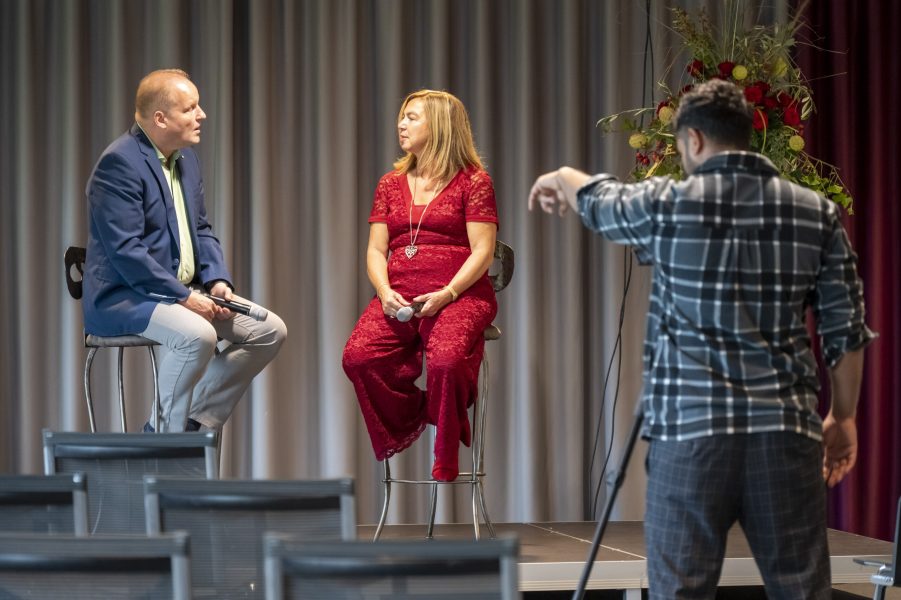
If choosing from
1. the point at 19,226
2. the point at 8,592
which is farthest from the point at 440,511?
the point at 8,592

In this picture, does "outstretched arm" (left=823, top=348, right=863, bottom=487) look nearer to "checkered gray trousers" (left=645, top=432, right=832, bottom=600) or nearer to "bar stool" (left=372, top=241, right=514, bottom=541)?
"checkered gray trousers" (left=645, top=432, right=832, bottom=600)

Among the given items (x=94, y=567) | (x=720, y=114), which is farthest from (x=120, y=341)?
(x=94, y=567)

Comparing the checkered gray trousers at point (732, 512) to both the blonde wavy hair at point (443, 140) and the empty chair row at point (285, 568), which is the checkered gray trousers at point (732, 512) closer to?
the empty chair row at point (285, 568)

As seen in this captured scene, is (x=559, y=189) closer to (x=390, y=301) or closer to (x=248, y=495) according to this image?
(x=248, y=495)

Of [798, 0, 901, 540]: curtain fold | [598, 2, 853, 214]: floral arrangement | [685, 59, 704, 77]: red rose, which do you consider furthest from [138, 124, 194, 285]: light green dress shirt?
[798, 0, 901, 540]: curtain fold

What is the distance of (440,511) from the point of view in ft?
16.5

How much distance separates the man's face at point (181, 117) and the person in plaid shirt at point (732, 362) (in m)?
2.20

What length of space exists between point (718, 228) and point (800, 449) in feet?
1.43

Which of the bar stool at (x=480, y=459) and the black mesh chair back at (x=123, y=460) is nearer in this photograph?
the black mesh chair back at (x=123, y=460)

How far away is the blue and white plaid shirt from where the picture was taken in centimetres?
214

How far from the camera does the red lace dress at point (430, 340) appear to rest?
3.72 meters

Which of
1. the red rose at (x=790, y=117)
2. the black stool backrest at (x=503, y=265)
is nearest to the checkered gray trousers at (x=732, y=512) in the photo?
the red rose at (x=790, y=117)

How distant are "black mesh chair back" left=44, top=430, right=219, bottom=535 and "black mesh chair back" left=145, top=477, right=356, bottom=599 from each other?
458 mm

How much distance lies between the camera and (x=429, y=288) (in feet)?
13.0
